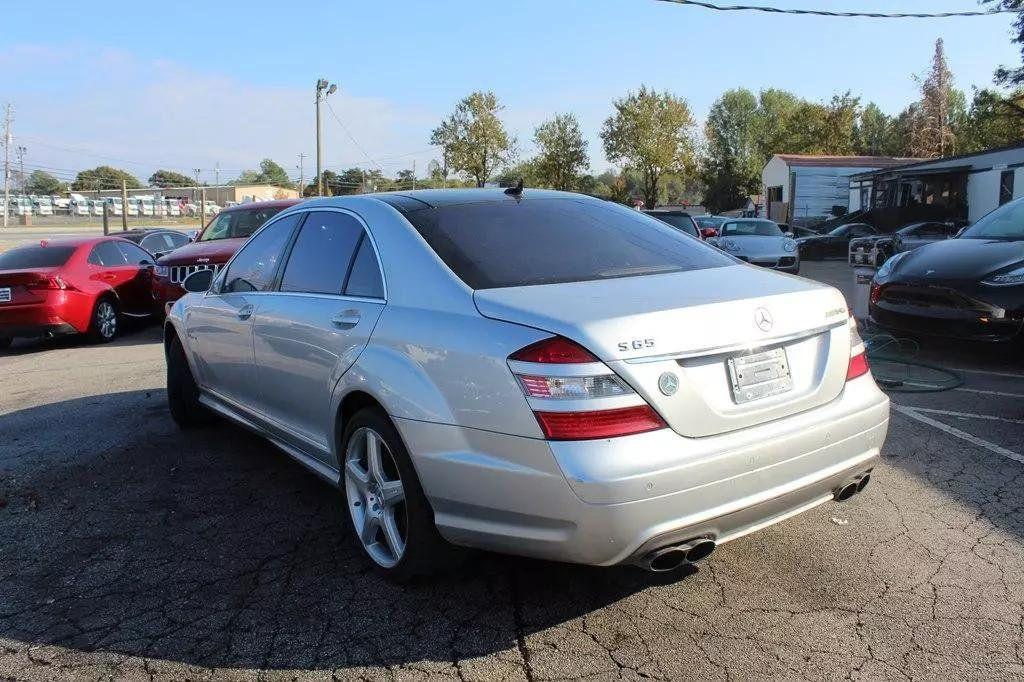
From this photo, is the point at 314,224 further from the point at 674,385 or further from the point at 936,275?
A: the point at 936,275

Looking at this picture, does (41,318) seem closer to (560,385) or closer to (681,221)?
(560,385)

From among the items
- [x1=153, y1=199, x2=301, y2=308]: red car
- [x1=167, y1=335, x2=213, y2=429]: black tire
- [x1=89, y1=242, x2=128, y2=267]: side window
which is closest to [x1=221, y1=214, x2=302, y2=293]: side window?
[x1=167, y1=335, x2=213, y2=429]: black tire

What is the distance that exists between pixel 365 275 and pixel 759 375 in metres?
1.73

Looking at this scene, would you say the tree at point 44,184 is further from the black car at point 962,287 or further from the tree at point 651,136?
the black car at point 962,287

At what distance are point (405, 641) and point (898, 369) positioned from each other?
229 inches

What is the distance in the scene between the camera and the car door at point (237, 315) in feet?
14.6

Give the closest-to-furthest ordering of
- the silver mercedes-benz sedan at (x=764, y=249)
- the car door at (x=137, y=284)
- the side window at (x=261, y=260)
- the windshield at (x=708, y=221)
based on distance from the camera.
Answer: the side window at (x=261, y=260)
the car door at (x=137, y=284)
the silver mercedes-benz sedan at (x=764, y=249)
the windshield at (x=708, y=221)

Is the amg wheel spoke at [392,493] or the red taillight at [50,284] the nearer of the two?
the amg wheel spoke at [392,493]

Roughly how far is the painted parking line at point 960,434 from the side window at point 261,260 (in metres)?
4.22

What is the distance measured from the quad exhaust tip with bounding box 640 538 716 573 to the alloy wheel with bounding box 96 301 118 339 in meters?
10.3

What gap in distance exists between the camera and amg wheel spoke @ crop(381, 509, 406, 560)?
3.18 m

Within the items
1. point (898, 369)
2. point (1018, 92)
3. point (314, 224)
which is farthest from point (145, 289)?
point (1018, 92)

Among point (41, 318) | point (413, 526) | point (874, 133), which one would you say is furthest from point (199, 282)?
point (874, 133)

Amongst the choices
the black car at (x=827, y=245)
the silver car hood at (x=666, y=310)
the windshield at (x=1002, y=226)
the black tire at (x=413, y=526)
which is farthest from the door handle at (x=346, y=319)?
the black car at (x=827, y=245)
